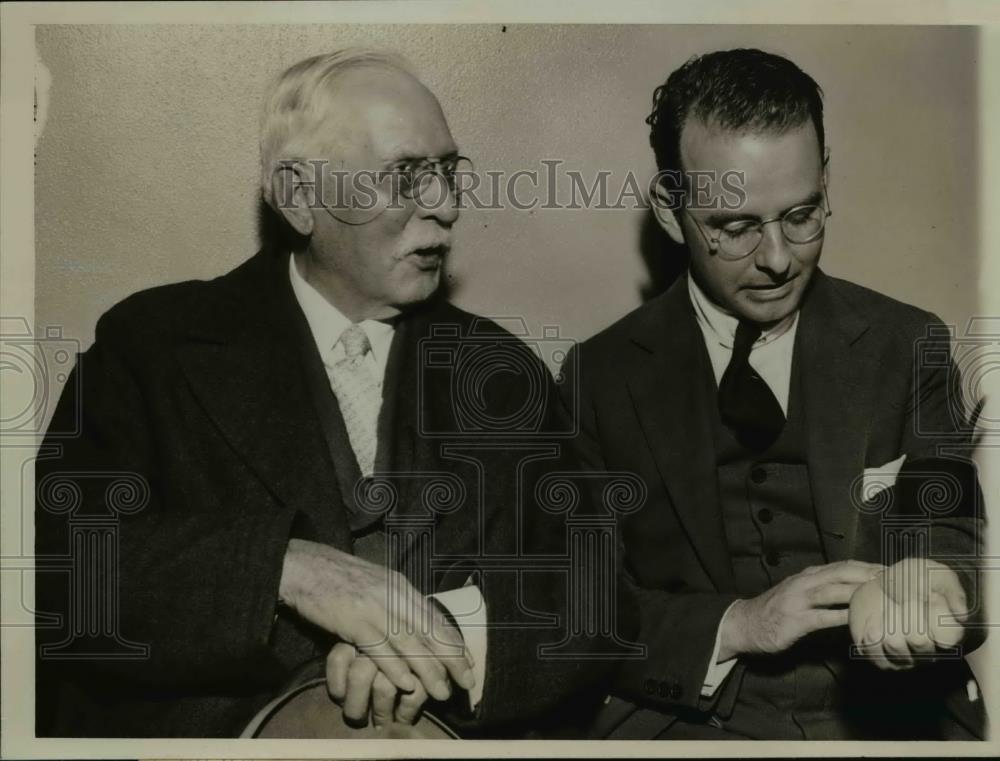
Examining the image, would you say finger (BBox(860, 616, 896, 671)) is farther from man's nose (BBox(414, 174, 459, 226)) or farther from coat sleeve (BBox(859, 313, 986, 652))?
man's nose (BBox(414, 174, 459, 226))

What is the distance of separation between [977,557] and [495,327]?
139 cm

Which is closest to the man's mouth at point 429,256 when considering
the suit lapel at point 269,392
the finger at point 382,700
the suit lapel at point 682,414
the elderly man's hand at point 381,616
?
the suit lapel at point 269,392

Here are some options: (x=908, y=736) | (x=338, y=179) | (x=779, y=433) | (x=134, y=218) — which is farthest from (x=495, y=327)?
(x=908, y=736)

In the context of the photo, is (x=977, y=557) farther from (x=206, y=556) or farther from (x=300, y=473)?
(x=206, y=556)

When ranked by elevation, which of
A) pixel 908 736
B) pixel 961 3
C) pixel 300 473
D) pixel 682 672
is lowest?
pixel 908 736

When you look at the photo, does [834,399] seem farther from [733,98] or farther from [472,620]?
[472,620]

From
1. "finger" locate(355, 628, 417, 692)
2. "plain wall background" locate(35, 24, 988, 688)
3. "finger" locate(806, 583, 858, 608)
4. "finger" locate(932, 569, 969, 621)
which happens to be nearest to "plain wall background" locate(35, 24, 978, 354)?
"plain wall background" locate(35, 24, 988, 688)

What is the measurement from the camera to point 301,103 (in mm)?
3004

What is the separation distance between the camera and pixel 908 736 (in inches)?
120

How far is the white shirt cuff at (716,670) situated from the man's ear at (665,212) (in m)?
0.95

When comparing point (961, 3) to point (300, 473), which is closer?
point (300, 473)

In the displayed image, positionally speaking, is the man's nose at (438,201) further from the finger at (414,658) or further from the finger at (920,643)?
the finger at (920,643)

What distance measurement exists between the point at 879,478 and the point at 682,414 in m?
0.53

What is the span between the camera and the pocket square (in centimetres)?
301
